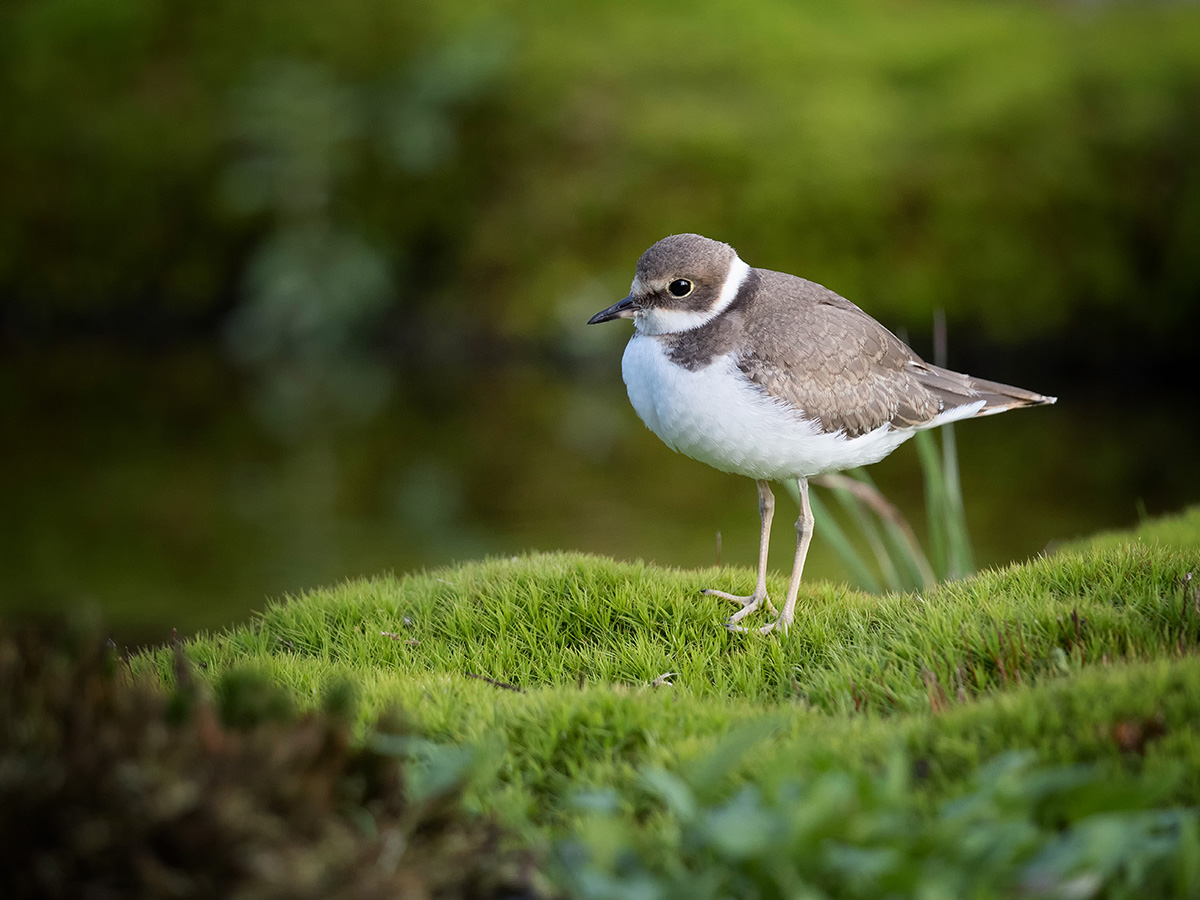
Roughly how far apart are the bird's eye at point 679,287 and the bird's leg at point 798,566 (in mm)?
1428

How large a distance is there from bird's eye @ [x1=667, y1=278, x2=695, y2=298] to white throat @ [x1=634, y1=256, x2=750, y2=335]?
0.32 feet

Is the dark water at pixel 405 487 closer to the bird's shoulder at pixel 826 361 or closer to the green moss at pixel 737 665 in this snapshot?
the green moss at pixel 737 665

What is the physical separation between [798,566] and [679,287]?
1.64m

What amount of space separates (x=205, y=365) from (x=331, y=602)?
17097mm

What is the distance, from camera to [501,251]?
70.8ft

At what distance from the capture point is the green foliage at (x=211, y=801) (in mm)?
2896

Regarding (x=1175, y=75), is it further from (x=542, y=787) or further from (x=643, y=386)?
(x=542, y=787)

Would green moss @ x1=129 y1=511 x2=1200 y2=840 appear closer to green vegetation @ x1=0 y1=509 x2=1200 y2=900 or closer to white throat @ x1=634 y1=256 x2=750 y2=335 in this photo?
green vegetation @ x1=0 y1=509 x2=1200 y2=900

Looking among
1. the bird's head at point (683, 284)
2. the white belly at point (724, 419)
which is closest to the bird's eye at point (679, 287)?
the bird's head at point (683, 284)

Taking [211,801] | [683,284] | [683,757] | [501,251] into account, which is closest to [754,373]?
[683,284]

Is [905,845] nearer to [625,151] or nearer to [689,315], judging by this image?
[689,315]

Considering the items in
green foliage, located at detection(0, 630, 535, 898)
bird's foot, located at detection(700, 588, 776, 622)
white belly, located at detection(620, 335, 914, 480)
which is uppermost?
white belly, located at detection(620, 335, 914, 480)

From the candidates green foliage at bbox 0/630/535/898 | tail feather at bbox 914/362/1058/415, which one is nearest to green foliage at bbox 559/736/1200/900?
green foliage at bbox 0/630/535/898

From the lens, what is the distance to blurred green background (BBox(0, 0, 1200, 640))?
44.3 feet
